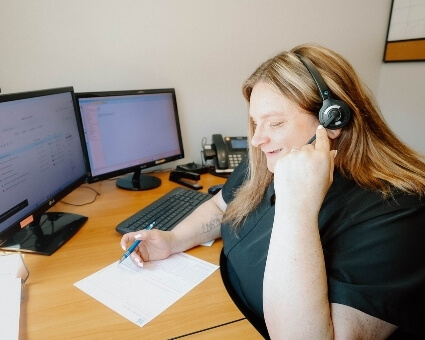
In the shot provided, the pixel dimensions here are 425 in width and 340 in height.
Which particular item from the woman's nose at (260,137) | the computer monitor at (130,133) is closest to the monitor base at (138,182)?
the computer monitor at (130,133)

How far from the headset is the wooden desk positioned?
478mm

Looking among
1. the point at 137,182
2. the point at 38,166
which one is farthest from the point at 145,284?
the point at 137,182

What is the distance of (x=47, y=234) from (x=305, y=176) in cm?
83

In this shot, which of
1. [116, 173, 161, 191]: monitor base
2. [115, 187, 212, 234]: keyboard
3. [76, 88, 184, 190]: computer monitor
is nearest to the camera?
[115, 187, 212, 234]: keyboard

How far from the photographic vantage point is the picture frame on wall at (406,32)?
5.85 feet

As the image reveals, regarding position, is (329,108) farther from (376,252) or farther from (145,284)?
(145,284)

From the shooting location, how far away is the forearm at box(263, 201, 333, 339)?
2.02ft

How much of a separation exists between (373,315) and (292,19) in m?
1.52

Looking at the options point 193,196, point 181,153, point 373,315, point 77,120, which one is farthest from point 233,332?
point 181,153

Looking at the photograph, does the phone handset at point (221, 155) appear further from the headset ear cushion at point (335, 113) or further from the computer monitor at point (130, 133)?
the headset ear cushion at point (335, 113)

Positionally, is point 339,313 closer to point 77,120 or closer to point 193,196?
point 193,196

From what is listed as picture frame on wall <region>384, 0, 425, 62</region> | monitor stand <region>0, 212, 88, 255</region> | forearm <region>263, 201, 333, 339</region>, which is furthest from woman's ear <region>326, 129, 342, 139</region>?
Answer: picture frame on wall <region>384, 0, 425, 62</region>

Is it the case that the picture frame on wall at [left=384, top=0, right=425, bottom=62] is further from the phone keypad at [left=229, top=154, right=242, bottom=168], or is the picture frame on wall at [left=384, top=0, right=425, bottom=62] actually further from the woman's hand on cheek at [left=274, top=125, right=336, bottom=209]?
the woman's hand on cheek at [left=274, top=125, right=336, bottom=209]

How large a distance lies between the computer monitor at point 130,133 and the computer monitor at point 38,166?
0.21ft
